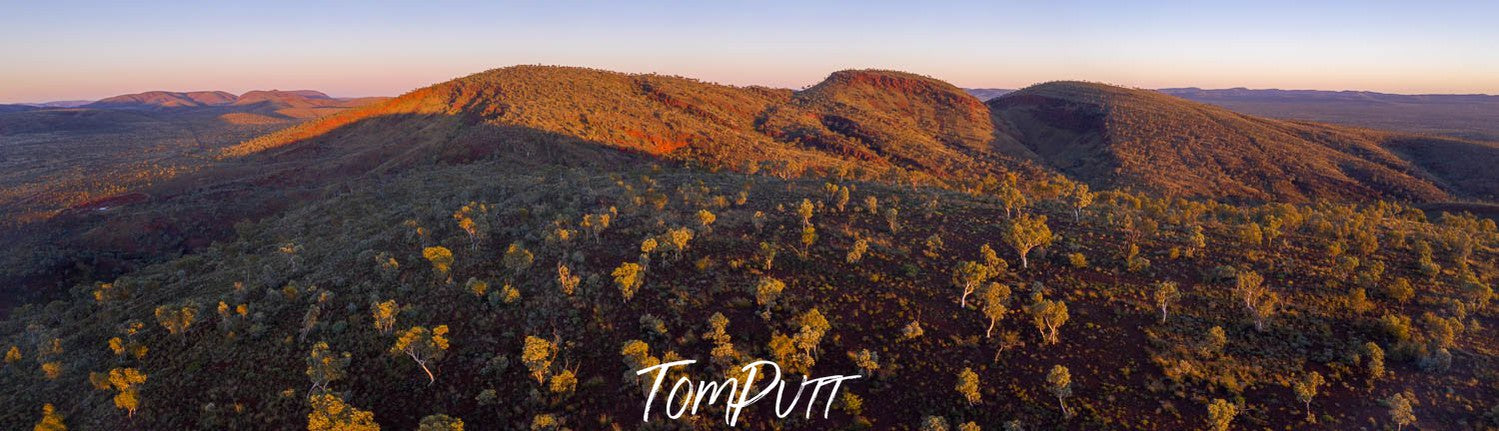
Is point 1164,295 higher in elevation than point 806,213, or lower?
lower

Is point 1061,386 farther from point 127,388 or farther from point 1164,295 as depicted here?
point 127,388

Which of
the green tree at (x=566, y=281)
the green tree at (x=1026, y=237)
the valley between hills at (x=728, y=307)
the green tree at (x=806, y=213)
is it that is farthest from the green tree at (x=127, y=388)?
the green tree at (x=1026, y=237)

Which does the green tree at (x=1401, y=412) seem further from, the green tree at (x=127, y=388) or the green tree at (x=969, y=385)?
the green tree at (x=127, y=388)

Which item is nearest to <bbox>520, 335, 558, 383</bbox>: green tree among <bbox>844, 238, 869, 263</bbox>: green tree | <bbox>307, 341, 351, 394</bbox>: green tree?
<bbox>307, 341, 351, 394</bbox>: green tree

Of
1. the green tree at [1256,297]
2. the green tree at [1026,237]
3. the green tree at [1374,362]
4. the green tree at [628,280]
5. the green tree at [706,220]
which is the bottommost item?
the green tree at [1374,362]

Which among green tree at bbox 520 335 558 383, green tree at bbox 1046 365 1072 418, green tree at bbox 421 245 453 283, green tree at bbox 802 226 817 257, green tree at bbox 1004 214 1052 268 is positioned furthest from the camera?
green tree at bbox 802 226 817 257

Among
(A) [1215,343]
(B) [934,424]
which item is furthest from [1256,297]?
(B) [934,424]

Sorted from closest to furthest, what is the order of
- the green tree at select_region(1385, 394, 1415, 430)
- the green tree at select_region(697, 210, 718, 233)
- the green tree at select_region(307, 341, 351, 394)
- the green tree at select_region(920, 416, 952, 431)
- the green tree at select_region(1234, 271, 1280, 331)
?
the green tree at select_region(1385, 394, 1415, 430), the green tree at select_region(920, 416, 952, 431), the green tree at select_region(307, 341, 351, 394), the green tree at select_region(1234, 271, 1280, 331), the green tree at select_region(697, 210, 718, 233)

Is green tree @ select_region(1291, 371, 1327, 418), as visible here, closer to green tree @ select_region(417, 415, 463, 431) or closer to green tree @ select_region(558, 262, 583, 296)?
green tree @ select_region(558, 262, 583, 296)
